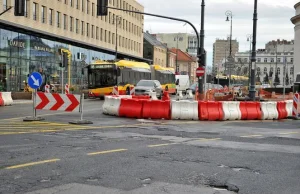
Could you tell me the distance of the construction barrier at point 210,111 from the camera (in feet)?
61.9

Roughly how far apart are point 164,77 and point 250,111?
31537 mm

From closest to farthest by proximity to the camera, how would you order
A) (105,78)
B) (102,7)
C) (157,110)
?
(157,110), (102,7), (105,78)

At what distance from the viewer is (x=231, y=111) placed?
19.4 meters

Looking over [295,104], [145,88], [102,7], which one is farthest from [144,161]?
[145,88]

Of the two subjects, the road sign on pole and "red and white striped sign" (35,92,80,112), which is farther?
the road sign on pole

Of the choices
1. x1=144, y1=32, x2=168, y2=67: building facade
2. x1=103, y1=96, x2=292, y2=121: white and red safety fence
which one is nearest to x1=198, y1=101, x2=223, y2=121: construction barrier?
x1=103, y1=96, x2=292, y2=121: white and red safety fence

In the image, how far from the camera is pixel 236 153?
9953 mm

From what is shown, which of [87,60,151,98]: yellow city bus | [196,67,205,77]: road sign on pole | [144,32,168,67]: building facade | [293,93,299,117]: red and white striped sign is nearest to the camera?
[293,93,299,117]: red and white striped sign

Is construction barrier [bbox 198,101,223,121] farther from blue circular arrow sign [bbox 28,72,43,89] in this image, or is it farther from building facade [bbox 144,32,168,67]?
building facade [bbox 144,32,168,67]

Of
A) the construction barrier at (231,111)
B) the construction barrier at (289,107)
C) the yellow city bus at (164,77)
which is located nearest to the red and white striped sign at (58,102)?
the construction barrier at (231,111)

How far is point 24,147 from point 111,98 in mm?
10055

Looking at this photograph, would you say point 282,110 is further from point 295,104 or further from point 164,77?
point 164,77

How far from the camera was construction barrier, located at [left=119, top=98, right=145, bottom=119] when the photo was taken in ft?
61.7

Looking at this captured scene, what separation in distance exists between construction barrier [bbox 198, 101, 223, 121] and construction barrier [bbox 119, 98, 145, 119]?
2.59 metres
